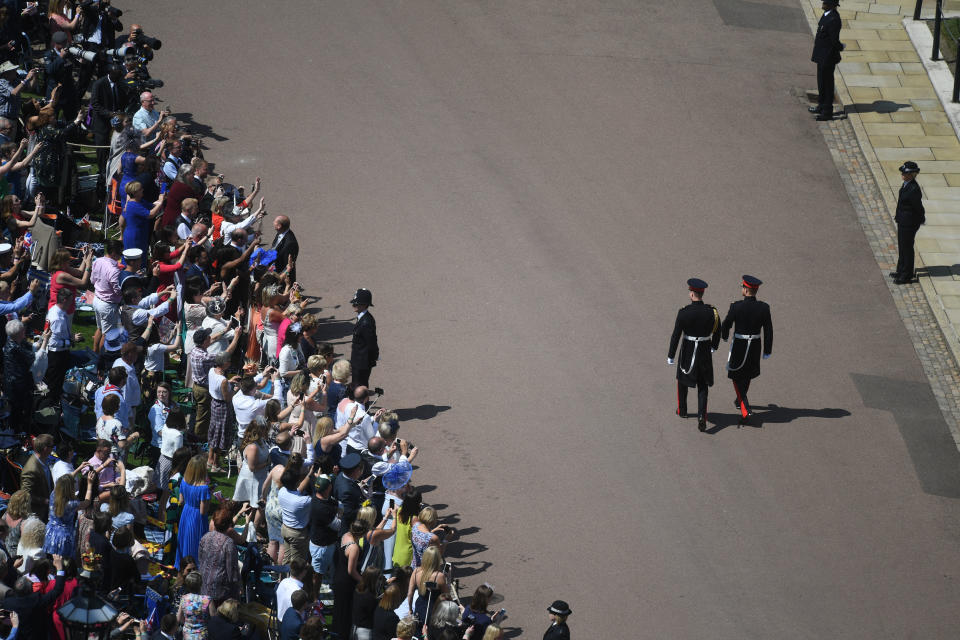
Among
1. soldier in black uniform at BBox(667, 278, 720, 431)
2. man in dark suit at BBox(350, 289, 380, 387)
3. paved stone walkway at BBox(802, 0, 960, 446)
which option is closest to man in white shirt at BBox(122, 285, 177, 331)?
man in dark suit at BBox(350, 289, 380, 387)

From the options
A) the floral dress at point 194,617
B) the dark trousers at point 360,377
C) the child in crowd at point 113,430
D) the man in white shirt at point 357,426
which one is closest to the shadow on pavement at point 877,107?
the dark trousers at point 360,377

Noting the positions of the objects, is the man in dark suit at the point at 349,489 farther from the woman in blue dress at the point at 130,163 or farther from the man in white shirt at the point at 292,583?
the woman in blue dress at the point at 130,163

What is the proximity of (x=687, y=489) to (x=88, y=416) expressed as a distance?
6718 millimetres

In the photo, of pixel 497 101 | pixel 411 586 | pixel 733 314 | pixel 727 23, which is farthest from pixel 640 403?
pixel 727 23

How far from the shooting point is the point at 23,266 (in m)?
14.0

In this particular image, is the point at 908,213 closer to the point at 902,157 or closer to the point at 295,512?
the point at 902,157

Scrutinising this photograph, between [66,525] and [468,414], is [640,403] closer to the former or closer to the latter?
[468,414]

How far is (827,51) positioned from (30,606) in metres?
16.4

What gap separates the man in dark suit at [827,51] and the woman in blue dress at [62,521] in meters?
15.2

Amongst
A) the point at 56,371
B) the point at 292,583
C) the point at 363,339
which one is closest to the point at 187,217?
the point at 363,339

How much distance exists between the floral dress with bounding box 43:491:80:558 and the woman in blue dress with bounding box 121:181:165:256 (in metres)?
5.32

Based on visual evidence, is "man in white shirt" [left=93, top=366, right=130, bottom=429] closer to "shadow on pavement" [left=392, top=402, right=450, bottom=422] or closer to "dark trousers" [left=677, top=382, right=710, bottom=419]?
"shadow on pavement" [left=392, top=402, right=450, bottom=422]

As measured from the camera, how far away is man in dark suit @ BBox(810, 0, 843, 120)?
21812mm

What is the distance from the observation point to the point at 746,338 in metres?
15.6
